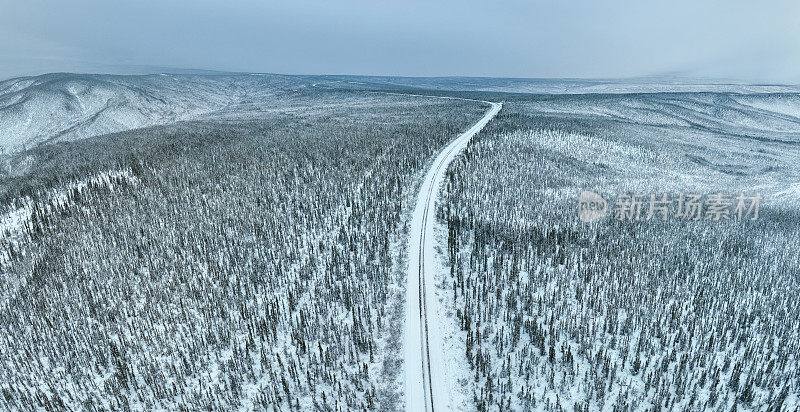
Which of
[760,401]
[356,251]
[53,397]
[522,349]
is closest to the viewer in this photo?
[760,401]

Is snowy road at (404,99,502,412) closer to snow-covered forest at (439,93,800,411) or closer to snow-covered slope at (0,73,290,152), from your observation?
snow-covered forest at (439,93,800,411)

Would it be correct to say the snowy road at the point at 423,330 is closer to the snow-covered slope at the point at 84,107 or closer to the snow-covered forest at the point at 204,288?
the snow-covered forest at the point at 204,288

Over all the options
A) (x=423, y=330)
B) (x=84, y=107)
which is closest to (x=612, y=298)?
(x=423, y=330)

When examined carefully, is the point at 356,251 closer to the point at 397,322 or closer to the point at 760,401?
the point at 397,322

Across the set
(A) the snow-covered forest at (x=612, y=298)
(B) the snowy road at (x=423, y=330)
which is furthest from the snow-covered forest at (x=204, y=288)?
(A) the snow-covered forest at (x=612, y=298)

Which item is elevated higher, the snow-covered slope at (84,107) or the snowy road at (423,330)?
the snow-covered slope at (84,107)

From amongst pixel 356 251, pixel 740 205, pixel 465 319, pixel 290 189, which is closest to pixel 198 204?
pixel 290 189

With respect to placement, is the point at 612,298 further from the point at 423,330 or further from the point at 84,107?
the point at 84,107

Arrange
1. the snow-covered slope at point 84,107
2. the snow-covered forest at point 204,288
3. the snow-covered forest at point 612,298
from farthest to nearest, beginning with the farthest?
the snow-covered slope at point 84,107 < the snow-covered forest at point 204,288 < the snow-covered forest at point 612,298
